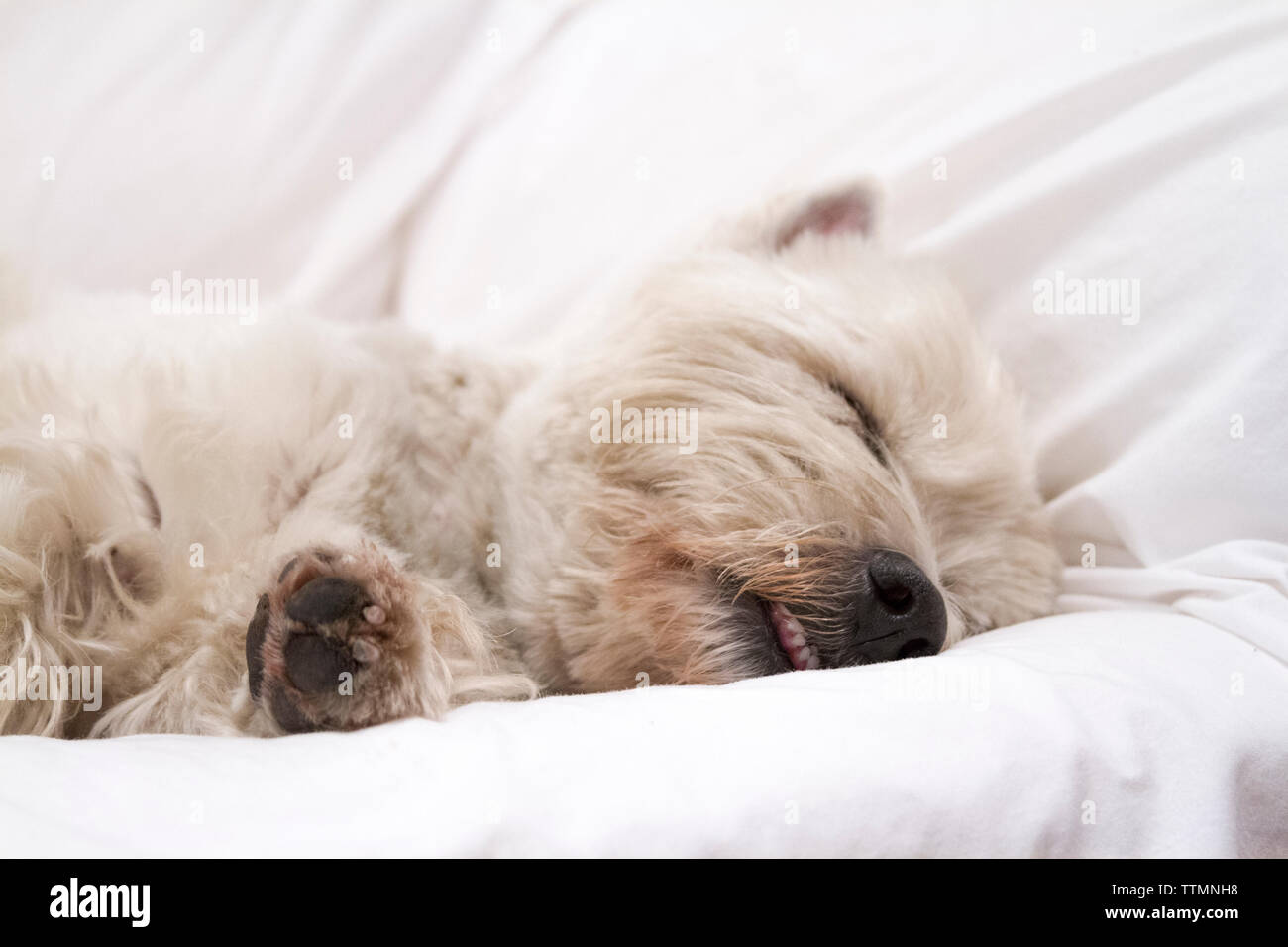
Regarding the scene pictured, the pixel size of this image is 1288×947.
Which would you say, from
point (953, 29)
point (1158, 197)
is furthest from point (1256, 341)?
point (953, 29)

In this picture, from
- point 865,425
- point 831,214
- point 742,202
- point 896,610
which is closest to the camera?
point 896,610

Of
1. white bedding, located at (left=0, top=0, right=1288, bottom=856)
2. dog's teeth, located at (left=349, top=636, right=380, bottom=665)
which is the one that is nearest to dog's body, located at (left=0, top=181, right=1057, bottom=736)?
dog's teeth, located at (left=349, top=636, right=380, bottom=665)

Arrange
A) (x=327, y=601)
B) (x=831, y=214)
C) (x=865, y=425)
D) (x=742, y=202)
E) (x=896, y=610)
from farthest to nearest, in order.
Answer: (x=742, y=202) < (x=831, y=214) < (x=865, y=425) < (x=896, y=610) < (x=327, y=601)

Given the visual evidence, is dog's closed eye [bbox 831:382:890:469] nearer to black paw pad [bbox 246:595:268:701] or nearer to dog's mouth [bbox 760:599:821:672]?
dog's mouth [bbox 760:599:821:672]

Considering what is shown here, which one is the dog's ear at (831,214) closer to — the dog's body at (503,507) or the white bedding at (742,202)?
the dog's body at (503,507)

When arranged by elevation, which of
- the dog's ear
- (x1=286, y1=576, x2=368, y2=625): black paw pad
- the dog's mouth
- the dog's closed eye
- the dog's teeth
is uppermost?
the dog's ear

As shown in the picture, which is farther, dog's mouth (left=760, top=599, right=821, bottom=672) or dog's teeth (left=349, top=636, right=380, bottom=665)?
dog's mouth (left=760, top=599, right=821, bottom=672)

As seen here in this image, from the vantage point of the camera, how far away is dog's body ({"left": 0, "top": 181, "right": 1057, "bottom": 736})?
5.38 feet

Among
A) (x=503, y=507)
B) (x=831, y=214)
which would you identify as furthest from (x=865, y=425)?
(x=503, y=507)

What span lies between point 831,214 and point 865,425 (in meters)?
0.72

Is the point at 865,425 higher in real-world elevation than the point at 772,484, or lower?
higher

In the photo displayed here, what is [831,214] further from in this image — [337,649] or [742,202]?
[337,649]

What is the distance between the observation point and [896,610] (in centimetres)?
181
